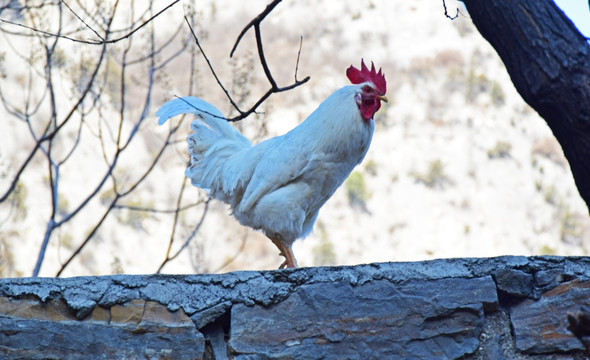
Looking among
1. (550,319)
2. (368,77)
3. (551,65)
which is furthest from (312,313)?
(368,77)

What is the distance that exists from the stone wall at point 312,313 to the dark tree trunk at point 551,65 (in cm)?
54

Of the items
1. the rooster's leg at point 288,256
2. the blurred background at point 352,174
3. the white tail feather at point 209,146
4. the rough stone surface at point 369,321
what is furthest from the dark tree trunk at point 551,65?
the blurred background at point 352,174

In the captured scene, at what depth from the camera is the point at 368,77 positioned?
4.71m

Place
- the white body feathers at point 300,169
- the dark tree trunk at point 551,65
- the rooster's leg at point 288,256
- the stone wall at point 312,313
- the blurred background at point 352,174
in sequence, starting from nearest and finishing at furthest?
the dark tree trunk at point 551,65 → the stone wall at point 312,313 → the white body feathers at point 300,169 → the rooster's leg at point 288,256 → the blurred background at point 352,174

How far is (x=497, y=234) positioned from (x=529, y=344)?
19415 millimetres

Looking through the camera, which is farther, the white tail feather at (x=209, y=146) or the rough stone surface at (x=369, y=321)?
the white tail feather at (x=209, y=146)

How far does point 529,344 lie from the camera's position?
2.71 metres

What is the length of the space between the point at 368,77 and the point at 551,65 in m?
2.26

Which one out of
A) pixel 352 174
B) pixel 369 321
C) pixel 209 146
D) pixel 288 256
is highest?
pixel 352 174

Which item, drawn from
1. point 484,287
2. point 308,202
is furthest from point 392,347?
point 308,202

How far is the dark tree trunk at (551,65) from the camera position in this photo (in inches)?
97.3

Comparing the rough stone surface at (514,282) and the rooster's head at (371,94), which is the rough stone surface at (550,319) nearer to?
the rough stone surface at (514,282)

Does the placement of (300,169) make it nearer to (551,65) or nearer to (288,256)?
(288,256)

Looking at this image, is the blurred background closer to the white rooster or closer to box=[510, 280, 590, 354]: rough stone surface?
the white rooster
